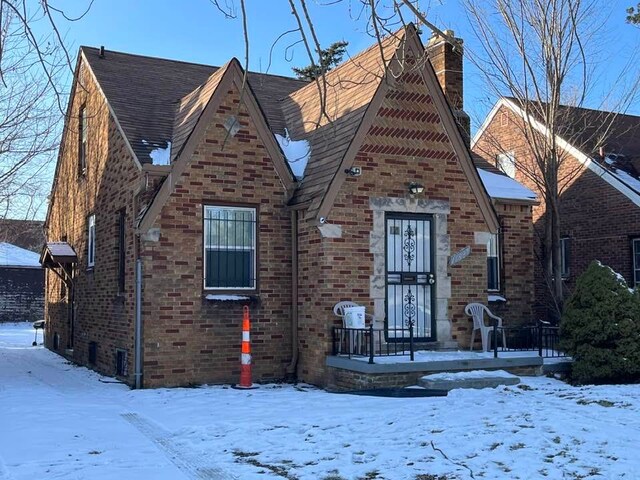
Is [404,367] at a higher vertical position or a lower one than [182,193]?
lower

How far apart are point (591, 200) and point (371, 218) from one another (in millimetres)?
9475

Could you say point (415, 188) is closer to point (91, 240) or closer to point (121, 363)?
point (121, 363)

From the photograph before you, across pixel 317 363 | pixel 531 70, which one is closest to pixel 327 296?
pixel 317 363

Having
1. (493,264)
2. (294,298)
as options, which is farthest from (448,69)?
(294,298)

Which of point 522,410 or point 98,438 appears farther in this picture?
point 522,410

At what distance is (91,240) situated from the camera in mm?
15336

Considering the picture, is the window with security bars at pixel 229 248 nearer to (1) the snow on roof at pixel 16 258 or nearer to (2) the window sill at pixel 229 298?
(2) the window sill at pixel 229 298

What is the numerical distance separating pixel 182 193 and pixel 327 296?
291 centimetres

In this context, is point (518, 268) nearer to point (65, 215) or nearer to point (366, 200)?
point (366, 200)

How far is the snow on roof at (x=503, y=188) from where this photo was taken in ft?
48.3

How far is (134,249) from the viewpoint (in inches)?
450

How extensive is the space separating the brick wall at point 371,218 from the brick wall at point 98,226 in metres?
3.01

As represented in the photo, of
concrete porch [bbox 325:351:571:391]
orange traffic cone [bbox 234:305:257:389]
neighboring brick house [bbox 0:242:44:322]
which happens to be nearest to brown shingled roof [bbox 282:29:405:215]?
orange traffic cone [bbox 234:305:257:389]

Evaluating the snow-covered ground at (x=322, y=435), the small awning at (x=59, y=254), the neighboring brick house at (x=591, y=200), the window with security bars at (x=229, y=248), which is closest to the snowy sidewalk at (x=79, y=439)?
the snow-covered ground at (x=322, y=435)
